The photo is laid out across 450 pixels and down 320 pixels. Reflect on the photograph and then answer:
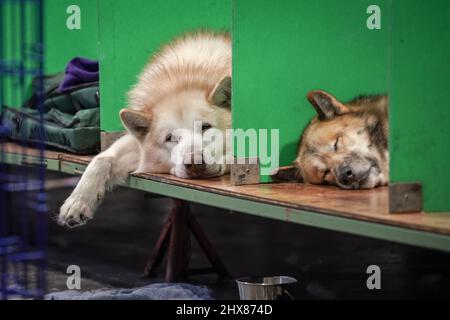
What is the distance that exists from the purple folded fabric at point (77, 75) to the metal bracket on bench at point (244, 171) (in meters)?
2.00

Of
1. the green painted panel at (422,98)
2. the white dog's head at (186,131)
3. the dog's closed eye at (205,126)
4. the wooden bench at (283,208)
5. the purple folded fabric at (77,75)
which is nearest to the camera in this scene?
the wooden bench at (283,208)

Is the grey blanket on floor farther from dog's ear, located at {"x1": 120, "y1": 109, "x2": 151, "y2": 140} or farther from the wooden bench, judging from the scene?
dog's ear, located at {"x1": 120, "y1": 109, "x2": 151, "y2": 140}

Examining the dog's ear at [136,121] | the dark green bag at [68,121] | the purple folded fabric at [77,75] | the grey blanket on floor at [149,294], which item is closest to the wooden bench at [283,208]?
the dark green bag at [68,121]

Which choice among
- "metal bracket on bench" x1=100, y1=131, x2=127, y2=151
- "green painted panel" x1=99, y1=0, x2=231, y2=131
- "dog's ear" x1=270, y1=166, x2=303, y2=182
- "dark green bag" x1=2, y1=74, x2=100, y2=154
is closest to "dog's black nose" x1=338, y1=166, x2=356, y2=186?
"dog's ear" x1=270, y1=166, x2=303, y2=182

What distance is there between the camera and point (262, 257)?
5.31 m

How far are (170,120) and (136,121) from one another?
0.19 meters

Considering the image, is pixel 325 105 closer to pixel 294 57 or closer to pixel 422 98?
pixel 294 57

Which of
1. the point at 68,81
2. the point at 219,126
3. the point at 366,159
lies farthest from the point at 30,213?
the point at 366,159

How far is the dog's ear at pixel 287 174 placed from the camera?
12.8 feet

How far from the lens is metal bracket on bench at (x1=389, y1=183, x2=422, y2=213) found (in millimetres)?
2957

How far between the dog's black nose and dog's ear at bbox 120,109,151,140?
44.6 inches

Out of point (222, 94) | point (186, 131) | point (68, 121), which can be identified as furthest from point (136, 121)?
point (68, 121)

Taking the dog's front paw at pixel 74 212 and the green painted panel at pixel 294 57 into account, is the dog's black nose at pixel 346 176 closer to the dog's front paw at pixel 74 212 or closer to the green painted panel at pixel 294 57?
the green painted panel at pixel 294 57
